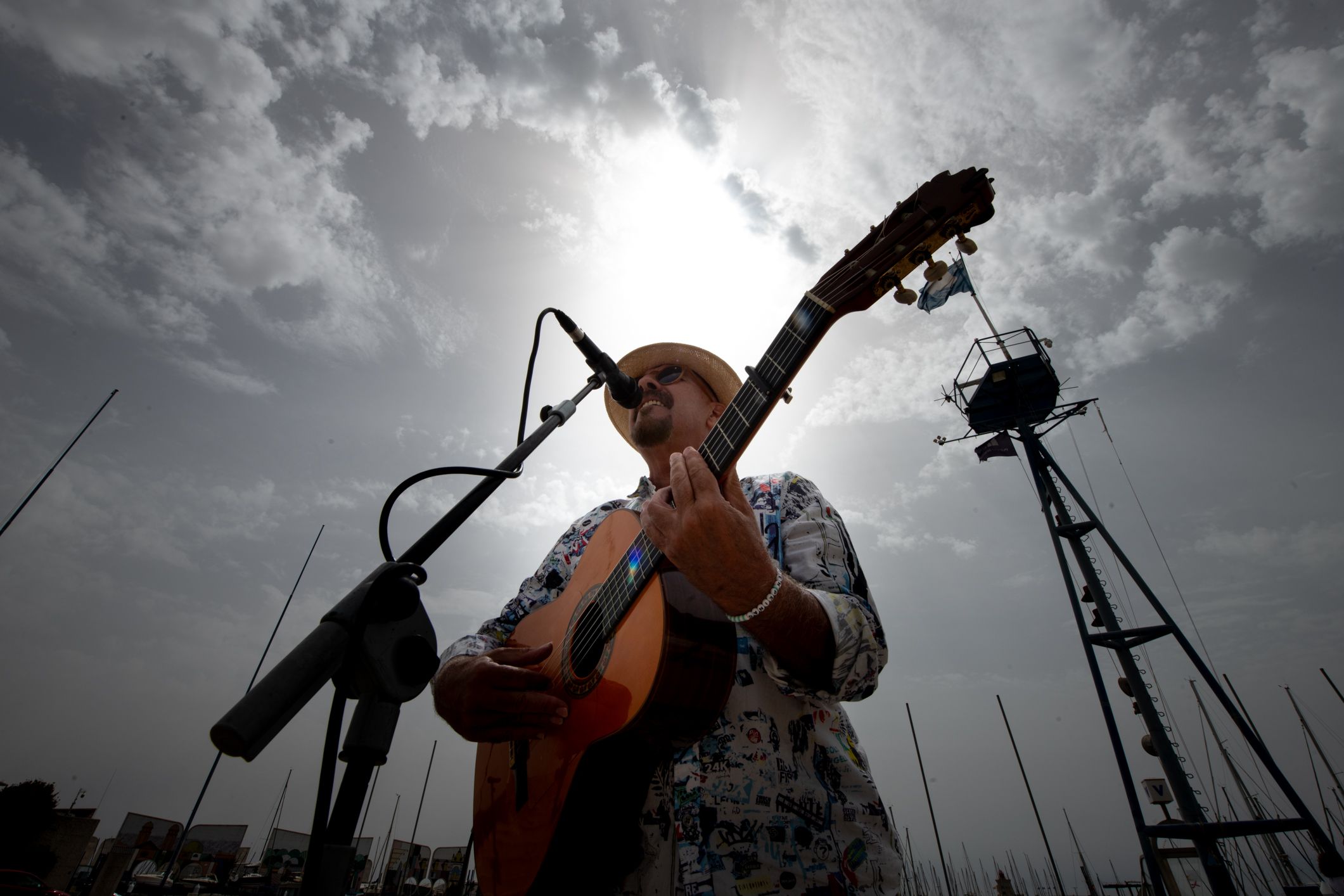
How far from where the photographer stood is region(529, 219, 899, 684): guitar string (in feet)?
6.85

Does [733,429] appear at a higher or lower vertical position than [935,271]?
lower

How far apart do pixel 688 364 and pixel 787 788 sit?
2.41 metres

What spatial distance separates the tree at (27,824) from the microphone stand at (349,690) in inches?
914

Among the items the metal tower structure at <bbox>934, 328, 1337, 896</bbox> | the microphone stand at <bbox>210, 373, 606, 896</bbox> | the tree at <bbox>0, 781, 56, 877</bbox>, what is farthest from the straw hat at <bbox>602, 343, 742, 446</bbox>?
the tree at <bbox>0, 781, 56, 877</bbox>

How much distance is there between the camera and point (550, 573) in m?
3.19

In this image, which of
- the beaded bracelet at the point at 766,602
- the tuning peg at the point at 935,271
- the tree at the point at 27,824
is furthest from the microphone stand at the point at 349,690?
the tree at the point at 27,824

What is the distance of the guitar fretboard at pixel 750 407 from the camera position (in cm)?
205

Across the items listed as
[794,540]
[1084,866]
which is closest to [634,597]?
[794,540]

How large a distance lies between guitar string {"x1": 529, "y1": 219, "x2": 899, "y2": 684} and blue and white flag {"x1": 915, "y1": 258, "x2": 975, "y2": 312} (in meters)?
0.30

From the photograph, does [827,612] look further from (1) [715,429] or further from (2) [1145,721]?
(2) [1145,721]

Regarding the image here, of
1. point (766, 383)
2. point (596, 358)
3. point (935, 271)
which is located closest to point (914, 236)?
point (935, 271)

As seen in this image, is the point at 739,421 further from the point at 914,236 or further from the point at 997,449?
the point at 997,449

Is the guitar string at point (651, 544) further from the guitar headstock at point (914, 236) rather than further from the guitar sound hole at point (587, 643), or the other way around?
the guitar headstock at point (914, 236)

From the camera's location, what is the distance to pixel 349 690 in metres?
1.21
